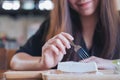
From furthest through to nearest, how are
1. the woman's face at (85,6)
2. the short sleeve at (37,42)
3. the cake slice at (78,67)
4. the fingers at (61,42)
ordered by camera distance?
1. the short sleeve at (37,42)
2. the woman's face at (85,6)
3. the fingers at (61,42)
4. the cake slice at (78,67)

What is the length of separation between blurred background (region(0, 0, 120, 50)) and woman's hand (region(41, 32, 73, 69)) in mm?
2033

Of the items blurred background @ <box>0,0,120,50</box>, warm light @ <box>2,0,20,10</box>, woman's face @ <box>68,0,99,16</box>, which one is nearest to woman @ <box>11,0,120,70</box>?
woman's face @ <box>68,0,99,16</box>

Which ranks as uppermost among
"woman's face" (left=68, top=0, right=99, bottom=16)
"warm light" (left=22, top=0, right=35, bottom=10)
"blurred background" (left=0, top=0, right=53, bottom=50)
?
"woman's face" (left=68, top=0, right=99, bottom=16)

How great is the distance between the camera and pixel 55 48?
71 cm

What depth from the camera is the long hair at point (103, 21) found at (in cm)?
103

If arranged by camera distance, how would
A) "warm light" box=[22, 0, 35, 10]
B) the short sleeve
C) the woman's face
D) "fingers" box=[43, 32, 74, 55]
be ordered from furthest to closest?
"warm light" box=[22, 0, 35, 10] → the short sleeve → the woman's face → "fingers" box=[43, 32, 74, 55]

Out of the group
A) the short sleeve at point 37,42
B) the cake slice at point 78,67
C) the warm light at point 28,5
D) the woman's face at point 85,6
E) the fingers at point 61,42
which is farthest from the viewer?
the warm light at point 28,5

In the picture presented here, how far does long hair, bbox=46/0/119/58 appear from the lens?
1.03 metres

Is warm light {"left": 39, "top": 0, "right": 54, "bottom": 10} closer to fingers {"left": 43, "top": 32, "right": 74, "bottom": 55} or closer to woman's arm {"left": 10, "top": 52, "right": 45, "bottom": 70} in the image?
woman's arm {"left": 10, "top": 52, "right": 45, "bottom": 70}

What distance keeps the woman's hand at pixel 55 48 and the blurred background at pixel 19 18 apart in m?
2.03

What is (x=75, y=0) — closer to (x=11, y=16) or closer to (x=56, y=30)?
(x=56, y=30)

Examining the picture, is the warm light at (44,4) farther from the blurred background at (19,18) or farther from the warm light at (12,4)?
the warm light at (12,4)

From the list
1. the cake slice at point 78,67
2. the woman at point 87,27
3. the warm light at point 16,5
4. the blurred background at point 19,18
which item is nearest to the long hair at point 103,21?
the woman at point 87,27

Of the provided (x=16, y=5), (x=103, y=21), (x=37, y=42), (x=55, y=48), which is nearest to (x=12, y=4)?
(x=16, y=5)
